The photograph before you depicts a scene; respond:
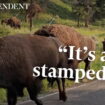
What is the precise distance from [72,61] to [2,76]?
12.4 ft

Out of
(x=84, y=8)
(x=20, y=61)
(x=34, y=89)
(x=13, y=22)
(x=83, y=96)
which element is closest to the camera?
(x=20, y=61)

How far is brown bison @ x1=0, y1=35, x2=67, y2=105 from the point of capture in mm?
8375

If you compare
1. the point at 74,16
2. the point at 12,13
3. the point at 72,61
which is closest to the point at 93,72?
the point at 72,61

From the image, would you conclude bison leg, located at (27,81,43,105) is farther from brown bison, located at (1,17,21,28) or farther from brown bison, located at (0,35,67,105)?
brown bison, located at (1,17,21,28)

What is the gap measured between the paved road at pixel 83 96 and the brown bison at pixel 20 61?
1448mm

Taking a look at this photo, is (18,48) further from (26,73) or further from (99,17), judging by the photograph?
(99,17)

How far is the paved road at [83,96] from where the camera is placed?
10.6 m

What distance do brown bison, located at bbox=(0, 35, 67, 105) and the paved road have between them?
1.45 metres

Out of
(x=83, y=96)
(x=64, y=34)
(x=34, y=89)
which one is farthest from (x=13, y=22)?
(x=34, y=89)

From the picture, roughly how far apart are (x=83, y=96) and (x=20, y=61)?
3.27 m

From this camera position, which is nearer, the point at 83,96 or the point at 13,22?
the point at 83,96

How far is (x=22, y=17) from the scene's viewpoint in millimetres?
53938

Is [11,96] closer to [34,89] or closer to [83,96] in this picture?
[34,89]

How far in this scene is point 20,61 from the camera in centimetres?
855
